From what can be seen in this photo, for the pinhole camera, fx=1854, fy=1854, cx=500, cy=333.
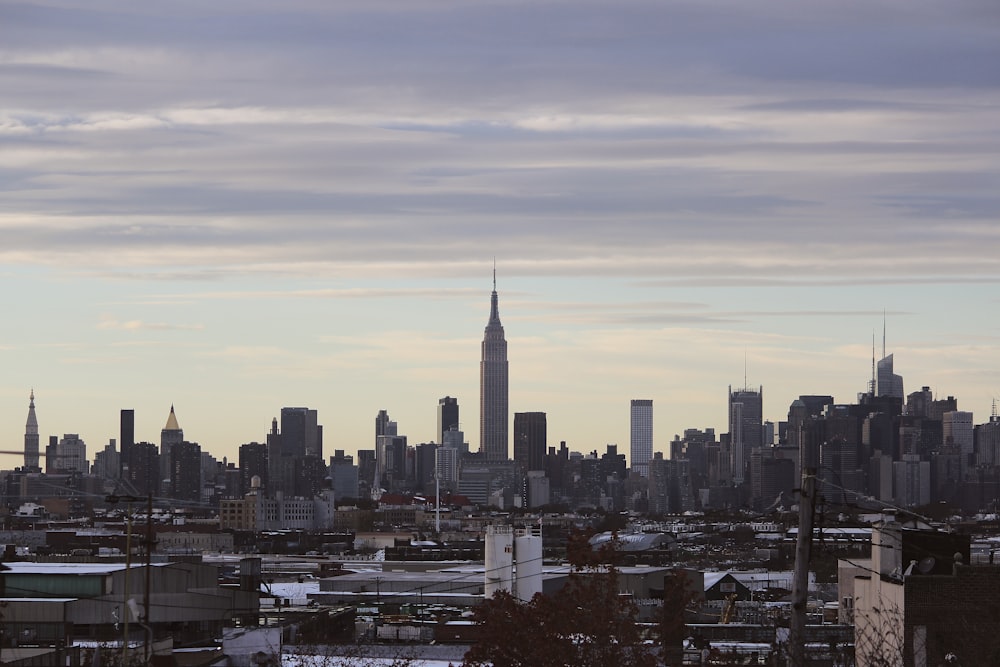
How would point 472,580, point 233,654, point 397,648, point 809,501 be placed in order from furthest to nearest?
1. point 472,580
2. point 397,648
3. point 233,654
4. point 809,501

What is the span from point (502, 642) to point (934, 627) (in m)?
11.2

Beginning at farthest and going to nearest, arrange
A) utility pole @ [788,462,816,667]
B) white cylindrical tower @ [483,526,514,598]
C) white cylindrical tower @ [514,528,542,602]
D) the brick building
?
white cylindrical tower @ [483,526,514,598], white cylindrical tower @ [514,528,542,602], the brick building, utility pole @ [788,462,816,667]

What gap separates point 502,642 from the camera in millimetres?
47250

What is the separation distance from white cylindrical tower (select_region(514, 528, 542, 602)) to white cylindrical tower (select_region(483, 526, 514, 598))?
0.43 metres

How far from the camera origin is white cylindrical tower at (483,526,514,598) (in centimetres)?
10019

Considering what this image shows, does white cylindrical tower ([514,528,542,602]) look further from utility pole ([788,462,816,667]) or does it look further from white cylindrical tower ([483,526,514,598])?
utility pole ([788,462,816,667])

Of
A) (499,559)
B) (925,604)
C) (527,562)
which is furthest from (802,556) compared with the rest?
(499,559)

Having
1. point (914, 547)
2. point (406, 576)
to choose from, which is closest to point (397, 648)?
point (914, 547)

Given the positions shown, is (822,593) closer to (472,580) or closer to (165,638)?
(472,580)

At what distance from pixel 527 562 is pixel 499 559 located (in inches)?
60.8

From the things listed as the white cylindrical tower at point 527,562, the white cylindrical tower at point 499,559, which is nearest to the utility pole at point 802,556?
the white cylindrical tower at point 527,562

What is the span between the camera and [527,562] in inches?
3959

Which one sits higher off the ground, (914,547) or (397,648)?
(914,547)

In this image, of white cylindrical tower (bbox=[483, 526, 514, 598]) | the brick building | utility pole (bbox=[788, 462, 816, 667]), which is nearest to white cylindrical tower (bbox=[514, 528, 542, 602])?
white cylindrical tower (bbox=[483, 526, 514, 598])
